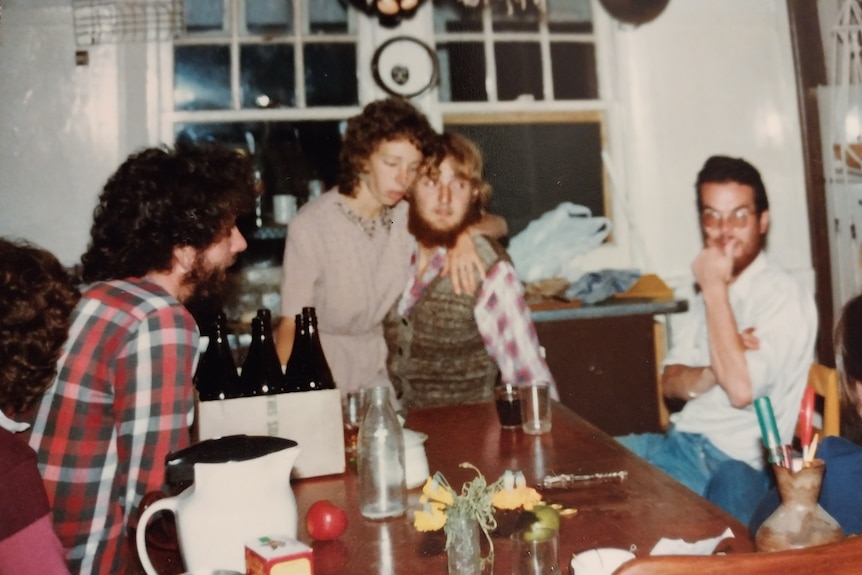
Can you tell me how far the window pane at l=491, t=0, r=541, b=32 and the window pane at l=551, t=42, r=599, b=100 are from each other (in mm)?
146

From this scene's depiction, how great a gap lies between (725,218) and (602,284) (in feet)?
1.56

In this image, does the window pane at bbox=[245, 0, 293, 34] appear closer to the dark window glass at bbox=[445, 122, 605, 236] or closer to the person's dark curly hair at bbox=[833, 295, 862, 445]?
the dark window glass at bbox=[445, 122, 605, 236]

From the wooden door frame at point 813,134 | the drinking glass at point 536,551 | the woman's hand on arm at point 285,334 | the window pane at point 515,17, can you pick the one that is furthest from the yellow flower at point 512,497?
the window pane at point 515,17

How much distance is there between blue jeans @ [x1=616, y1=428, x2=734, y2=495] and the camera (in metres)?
2.12

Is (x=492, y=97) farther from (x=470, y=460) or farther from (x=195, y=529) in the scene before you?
(x=195, y=529)

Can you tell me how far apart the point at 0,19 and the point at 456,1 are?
61.6 inches

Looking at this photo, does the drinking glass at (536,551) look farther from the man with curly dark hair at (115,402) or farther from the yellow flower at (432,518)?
the man with curly dark hair at (115,402)

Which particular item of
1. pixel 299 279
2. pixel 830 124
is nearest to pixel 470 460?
pixel 299 279

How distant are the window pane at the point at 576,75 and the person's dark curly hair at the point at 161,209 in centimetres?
171

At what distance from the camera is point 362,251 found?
2361 mm

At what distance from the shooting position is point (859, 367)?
193 centimetres

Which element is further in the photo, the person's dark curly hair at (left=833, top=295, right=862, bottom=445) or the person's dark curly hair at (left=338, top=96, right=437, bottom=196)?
the person's dark curly hair at (left=338, top=96, right=437, bottom=196)

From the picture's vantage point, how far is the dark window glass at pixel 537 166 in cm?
276

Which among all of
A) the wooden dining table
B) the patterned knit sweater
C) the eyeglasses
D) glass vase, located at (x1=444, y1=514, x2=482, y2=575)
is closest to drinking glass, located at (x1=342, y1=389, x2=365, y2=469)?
the wooden dining table
